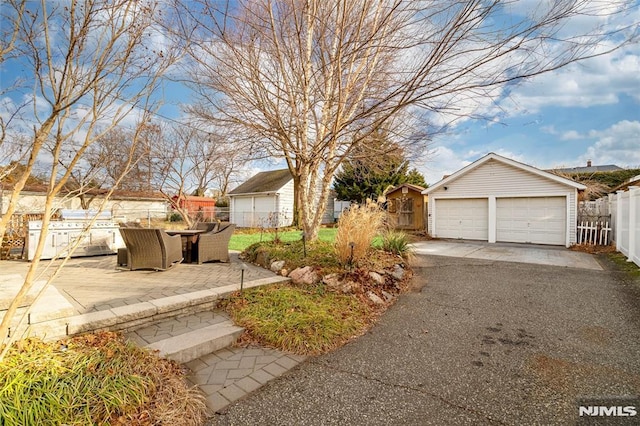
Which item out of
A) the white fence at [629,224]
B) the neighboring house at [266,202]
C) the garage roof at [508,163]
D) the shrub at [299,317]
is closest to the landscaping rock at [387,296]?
the shrub at [299,317]

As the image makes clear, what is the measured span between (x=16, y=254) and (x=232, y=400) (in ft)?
28.1

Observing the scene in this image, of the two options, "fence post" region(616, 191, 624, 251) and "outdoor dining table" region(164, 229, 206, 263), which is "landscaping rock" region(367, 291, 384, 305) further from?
"fence post" region(616, 191, 624, 251)

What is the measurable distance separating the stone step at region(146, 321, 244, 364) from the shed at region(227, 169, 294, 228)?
15699mm

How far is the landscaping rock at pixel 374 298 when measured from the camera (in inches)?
188

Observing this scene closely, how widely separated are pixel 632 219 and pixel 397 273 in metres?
5.88

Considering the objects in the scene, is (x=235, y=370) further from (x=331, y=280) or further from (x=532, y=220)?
(x=532, y=220)

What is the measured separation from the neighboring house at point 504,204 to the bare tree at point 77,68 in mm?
13092

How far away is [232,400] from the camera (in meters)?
2.43

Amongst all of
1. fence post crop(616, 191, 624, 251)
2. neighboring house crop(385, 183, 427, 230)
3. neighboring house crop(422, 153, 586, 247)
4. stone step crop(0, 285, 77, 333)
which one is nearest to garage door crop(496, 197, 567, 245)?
neighboring house crop(422, 153, 586, 247)

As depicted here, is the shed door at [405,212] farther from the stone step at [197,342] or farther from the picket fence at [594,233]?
the stone step at [197,342]

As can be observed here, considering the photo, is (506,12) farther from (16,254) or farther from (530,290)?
(16,254)

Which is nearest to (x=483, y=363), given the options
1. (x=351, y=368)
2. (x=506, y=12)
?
(x=351, y=368)

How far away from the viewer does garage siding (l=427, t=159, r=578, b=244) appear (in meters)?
11.1

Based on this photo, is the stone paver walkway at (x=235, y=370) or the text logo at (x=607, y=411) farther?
the stone paver walkway at (x=235, y=370)
